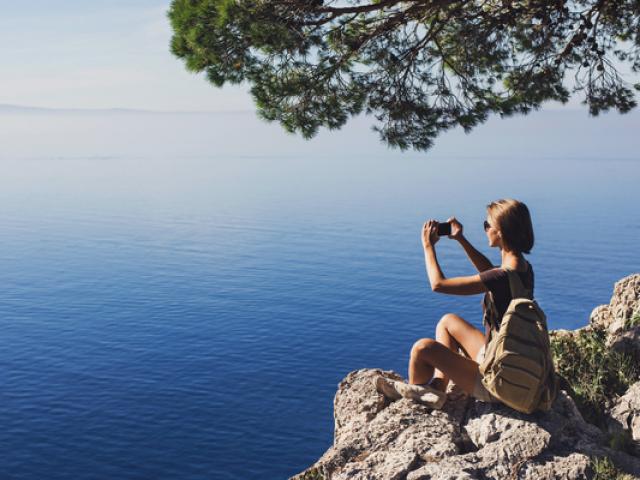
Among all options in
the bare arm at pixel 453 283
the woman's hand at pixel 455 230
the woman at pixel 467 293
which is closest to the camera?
the bare arm at pixel 453 283

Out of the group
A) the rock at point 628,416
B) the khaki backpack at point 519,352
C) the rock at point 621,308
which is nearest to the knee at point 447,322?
the khaki backpack at point 519,352

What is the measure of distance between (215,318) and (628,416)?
28.7 meters

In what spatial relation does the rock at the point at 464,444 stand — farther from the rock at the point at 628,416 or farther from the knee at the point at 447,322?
the knee at the point at 447,322

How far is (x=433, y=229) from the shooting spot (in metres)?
6.42

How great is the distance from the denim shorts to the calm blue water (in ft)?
42.1

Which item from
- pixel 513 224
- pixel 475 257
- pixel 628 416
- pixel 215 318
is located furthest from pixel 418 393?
pixel 215 318

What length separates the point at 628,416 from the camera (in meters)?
7.59

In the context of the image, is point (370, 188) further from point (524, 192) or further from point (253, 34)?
point (253, 34)

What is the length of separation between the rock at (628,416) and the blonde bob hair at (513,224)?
253 cm

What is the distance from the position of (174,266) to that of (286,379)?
2566cm

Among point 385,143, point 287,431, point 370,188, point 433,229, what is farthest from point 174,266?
point 370,188

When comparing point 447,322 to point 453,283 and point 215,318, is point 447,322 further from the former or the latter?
point 215,318

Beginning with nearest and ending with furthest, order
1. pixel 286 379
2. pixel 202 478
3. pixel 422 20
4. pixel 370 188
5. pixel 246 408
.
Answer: pixel 422 20 → pixel 202 478 → pixel 246 408 → pixel 286 379 → pixel 370 188

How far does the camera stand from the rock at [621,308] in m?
9.38
